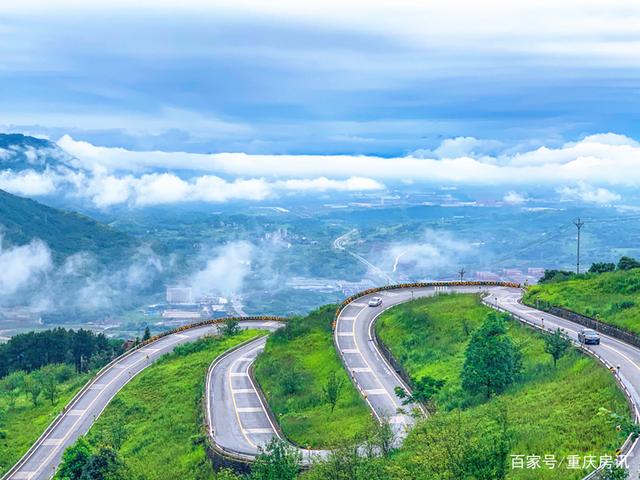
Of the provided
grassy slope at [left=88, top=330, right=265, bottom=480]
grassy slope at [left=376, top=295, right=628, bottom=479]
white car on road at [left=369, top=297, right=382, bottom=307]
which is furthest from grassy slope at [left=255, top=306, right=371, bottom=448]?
grassy slope at [left=88, top=330, right=265, bottom=480]

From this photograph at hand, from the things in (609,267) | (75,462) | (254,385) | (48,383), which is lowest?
(48,383)

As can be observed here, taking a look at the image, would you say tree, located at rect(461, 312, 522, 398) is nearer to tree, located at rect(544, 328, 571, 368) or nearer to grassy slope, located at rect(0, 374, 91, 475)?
tree, located at rect(544, 328, 571, 368)

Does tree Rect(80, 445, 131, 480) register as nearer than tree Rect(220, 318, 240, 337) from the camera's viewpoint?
Yes

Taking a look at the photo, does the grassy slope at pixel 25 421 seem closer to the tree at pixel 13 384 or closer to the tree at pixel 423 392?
the tree at pixel 13 384

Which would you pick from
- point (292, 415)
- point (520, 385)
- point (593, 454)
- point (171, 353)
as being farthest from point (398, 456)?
point (171, 353)

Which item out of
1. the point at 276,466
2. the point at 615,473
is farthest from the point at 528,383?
the point at 615,473

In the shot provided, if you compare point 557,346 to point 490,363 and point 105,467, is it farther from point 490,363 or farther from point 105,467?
point 105,467
